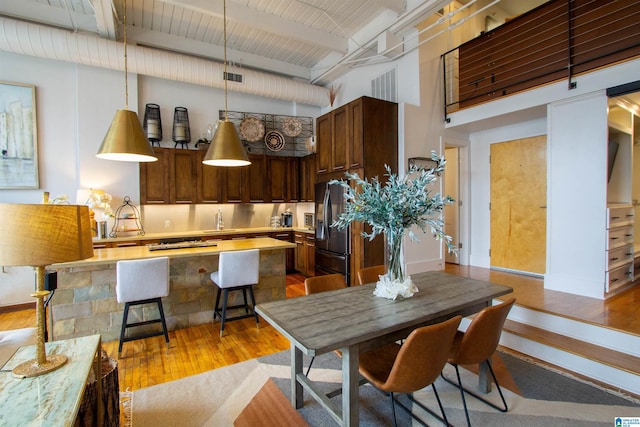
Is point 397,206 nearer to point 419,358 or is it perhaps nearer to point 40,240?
point 419,358

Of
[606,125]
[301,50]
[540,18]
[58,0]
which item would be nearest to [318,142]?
[301,50]

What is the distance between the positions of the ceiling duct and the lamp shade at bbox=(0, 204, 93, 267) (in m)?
4.08

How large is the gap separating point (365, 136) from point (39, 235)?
3.71m

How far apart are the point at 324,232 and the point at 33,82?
15.7 ft

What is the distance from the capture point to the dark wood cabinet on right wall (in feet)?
14.0

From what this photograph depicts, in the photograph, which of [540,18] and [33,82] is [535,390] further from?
[33,82]

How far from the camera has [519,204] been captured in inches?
190

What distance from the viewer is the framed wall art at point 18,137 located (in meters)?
4.22

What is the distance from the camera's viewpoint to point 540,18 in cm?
389

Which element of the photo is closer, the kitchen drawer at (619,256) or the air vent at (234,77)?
the kitchen drawer at (619,256)

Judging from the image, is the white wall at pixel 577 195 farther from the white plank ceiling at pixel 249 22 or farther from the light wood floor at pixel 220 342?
the white plank ceiling at pixel 249 22

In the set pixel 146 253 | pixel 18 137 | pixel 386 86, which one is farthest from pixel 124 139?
pixel 386 86

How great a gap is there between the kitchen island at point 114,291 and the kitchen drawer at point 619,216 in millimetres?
3751

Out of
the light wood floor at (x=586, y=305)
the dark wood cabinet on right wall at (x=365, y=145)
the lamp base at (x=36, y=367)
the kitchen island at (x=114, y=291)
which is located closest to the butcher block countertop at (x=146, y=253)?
the kitchen island at (x=114, y=291)
